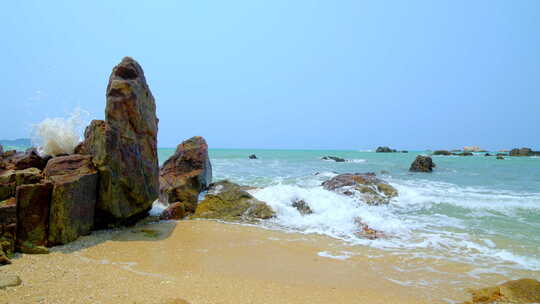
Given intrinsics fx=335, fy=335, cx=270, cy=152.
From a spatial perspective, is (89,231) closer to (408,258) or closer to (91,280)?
(91,280)

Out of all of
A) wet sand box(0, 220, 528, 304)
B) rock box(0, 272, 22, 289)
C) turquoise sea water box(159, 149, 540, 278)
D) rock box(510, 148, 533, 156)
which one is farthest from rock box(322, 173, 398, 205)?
rock box(510, 148, 533, 156)

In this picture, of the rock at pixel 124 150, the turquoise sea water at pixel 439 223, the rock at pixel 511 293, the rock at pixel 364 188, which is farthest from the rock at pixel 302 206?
the rock at pixel 511 293

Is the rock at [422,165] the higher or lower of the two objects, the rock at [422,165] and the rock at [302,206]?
the higher

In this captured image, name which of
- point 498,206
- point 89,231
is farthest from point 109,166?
point 498,206

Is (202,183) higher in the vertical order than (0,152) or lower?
lower

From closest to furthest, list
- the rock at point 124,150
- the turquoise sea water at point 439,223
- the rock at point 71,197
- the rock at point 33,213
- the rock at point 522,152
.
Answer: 1. the rock at point 33,213
2. the rock at point 71,197
3. the rock at point 124,150
4. the turquoise sea water at point 439,223
5. the rock at point 522,152

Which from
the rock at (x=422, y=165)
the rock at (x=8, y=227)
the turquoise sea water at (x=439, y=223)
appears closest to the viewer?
the rock at (x=8, y=227)

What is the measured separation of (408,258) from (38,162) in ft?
24.3

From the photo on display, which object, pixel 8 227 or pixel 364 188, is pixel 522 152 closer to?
pixel 364 188

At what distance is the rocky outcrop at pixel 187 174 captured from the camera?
28.7 feet

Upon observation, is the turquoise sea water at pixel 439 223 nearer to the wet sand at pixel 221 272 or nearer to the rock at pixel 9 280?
the wet sand at pixel 221 272

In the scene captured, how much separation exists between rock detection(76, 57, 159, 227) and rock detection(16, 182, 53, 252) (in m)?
0.96

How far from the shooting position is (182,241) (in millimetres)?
5914

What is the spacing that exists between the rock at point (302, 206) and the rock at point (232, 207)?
957mm
